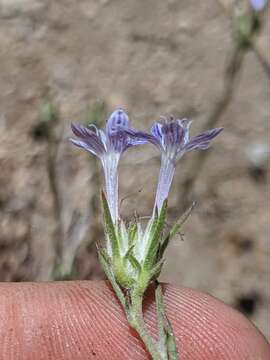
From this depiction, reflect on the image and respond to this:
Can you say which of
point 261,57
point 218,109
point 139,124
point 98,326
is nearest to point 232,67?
point 261,57

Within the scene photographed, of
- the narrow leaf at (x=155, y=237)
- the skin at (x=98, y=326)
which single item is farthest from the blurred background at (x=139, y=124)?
the narrow leaf at (x=155, y=237)

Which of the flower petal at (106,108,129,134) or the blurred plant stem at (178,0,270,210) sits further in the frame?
the blurred plant stem at (178,0,270,210)

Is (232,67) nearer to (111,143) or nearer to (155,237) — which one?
(111,143)

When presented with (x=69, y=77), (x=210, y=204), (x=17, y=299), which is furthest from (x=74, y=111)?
(x=17, y=299)

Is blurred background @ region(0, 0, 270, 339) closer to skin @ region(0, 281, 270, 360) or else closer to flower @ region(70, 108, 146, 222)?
skin @ region(0, 281, 270, 360)

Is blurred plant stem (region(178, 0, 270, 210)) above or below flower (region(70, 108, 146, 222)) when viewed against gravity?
above

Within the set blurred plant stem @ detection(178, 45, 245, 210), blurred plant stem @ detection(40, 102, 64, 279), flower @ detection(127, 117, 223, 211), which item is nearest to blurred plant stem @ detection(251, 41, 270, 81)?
blurred plant stem @ detection(178, 45, 245, 210)
